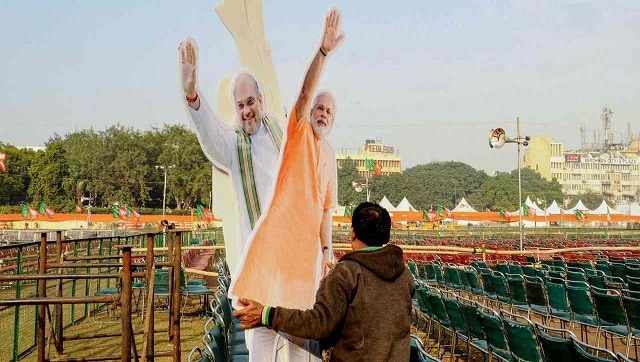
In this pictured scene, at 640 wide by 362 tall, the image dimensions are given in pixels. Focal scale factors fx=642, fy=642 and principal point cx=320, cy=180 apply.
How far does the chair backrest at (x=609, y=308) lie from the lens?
290 inches

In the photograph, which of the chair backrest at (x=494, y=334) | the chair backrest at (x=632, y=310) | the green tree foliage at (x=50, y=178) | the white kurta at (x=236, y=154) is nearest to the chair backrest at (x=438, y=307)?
the chair backrest at (x=494, y=334)

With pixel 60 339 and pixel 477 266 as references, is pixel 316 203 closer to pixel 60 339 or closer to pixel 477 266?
pixel 60 339

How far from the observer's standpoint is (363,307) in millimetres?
3191

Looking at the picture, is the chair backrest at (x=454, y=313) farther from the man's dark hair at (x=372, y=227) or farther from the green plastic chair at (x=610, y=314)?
the man's dark hair at (x=372, y=227)

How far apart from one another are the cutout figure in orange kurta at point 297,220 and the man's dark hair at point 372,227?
1.41 meters

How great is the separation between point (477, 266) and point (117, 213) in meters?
32.9

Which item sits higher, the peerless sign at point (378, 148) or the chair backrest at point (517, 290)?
the peerless sign at point (378, 148)

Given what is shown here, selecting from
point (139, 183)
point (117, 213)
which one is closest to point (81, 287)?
point (117, 213)

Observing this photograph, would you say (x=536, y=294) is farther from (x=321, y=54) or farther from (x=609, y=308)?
(x=321, y=54)

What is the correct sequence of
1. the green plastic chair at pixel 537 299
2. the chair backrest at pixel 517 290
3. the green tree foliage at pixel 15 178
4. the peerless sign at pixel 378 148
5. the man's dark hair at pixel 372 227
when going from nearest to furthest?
1. the man's dark hair at pixel 372 227
2. the green plastic chair at pixel 537 299
3. the chair backrest at pixel 517 290
4. the green tree foliage at pixel 15 178
5. the peerless sign at pixel 378 148

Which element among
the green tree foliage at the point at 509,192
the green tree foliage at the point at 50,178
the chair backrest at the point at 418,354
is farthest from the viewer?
the green tree foliage at the point at 509,192

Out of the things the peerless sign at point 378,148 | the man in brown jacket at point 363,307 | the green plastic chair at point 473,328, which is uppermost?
the peerless sign at point 378,148

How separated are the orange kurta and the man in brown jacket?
120 centimetres

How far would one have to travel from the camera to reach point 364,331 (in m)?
3.21
